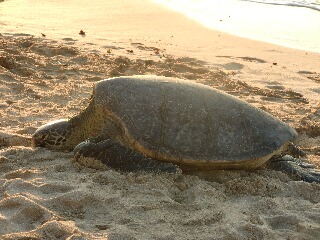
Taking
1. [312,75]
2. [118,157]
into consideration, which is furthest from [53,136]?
[312,75]

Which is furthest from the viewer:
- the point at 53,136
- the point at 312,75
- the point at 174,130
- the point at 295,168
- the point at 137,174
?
the point at 312,75

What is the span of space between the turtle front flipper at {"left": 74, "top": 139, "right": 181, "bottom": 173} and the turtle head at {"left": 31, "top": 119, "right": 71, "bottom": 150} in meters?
0.34

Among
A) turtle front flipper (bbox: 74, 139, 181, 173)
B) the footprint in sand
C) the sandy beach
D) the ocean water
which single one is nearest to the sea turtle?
turtle front flipper (bbox: 74, 139, 181, 173)

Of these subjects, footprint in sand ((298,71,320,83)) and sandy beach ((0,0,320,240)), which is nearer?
sandy beach ((0,0,320,240))

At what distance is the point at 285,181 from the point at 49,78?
11.1ft

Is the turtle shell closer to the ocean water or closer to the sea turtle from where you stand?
the sea turtle

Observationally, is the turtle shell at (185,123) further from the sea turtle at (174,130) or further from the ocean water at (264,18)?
the ocean water at (264,18)

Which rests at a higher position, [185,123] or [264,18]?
[264,18]

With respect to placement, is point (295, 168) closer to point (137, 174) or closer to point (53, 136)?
point (137, 174)

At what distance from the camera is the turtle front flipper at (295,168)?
3.47 metres

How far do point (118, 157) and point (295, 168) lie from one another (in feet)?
4.51

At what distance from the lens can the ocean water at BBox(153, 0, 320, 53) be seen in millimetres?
9057

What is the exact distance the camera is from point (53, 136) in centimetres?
376

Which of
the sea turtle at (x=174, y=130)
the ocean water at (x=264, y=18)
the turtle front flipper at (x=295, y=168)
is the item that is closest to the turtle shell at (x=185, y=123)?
the sea turtle at (x=174, y=130)
